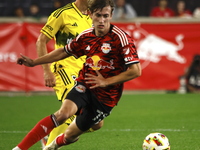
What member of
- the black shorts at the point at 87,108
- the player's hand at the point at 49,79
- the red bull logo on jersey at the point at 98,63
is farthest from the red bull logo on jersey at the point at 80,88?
the player's hand at the point at 49,79

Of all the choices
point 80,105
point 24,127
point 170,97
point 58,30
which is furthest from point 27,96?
point 80,105

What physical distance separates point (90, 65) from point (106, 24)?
50 centimetres

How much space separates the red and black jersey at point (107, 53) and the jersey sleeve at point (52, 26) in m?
1.05

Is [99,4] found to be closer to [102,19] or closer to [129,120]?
[102,19]

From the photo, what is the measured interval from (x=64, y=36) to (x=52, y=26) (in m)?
Answer: 0.23

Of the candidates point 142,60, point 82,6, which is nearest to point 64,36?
point 82,6

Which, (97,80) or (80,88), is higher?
(97,80)

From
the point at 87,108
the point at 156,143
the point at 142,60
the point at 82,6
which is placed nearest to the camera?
the point at 87,108

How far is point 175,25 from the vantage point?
1473cm

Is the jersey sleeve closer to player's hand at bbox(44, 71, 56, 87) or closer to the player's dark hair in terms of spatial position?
player's hand at bbox(44, 71, 56, 87)

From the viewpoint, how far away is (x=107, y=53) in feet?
17.8

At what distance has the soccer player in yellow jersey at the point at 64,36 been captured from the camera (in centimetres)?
661

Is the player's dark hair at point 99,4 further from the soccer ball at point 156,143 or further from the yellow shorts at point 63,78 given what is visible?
the soccer ball at point 156,143

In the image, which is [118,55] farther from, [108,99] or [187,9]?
[187,9]
